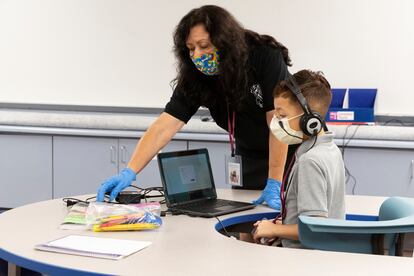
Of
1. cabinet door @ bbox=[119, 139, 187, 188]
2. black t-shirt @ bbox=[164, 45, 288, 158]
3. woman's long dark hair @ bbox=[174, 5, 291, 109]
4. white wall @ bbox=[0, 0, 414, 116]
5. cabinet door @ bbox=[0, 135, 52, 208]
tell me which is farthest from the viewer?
cabinet door @ bbox=[0, 135, 52, 208]

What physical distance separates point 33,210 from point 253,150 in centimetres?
91

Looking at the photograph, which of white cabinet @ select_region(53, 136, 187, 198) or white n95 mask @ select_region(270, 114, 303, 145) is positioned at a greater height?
white n95 mask @ select_region(270, 114, 303, 145)

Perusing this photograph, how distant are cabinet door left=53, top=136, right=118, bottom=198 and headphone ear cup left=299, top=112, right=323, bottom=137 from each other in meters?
2.69

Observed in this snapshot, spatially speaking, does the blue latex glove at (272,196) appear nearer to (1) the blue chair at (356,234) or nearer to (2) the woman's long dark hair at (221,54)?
(2) the woman's long dark hair at (221,54)

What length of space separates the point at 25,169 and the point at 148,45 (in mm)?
1225

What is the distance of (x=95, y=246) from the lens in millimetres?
1771

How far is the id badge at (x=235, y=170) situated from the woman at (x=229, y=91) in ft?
0.06

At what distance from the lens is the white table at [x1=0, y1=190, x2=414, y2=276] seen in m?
1.59

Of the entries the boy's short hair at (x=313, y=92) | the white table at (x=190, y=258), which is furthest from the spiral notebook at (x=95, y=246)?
the boy's short hair at (x=313, y=92)

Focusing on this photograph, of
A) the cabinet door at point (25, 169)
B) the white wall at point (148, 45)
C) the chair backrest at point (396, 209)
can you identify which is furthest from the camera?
the cabinet door at point (25, 169)

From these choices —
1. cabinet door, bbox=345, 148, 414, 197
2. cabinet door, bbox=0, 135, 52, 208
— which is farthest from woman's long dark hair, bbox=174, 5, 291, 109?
cabinet door, bbox=0, 135, 52, 208

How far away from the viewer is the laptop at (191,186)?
2.29 meters

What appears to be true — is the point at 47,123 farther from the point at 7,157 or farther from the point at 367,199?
the point at 367,199

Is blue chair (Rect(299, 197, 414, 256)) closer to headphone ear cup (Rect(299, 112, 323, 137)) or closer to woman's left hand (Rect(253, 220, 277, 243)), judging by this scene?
woman's left hand (Rect(253, 220, 277, 243))
